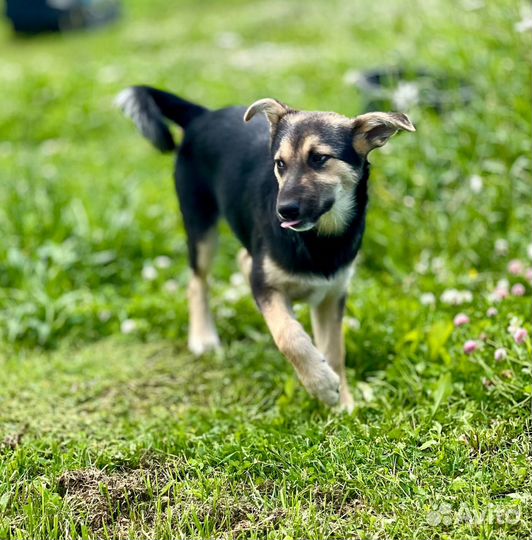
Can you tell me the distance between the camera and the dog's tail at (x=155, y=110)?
486 centimetres

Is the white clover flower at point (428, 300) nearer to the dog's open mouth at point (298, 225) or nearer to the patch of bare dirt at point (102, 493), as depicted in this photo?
the dog's open mouth at point (298, 225)

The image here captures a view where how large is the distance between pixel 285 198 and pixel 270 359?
1.50 m

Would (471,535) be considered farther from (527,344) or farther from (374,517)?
(527,344)

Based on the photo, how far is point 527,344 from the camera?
13.1 ft

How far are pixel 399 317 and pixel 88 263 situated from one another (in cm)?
229

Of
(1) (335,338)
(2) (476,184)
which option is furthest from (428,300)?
(2) (476,184)

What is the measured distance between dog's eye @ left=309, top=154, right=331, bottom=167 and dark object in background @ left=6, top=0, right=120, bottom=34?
15.8m

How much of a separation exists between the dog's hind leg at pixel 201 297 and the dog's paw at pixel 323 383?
4.43 ft

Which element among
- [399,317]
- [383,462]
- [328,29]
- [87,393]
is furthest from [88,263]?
[328,29]

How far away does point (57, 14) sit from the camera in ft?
61.6

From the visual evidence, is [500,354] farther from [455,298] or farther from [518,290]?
[455,298]

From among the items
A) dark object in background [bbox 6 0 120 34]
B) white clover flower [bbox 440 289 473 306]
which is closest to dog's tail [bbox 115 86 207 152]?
white clover flower [bbox 440 289 473 306]

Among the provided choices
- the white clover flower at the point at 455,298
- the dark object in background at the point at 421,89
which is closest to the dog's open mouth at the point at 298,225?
the white clover flower at the point at 455,298

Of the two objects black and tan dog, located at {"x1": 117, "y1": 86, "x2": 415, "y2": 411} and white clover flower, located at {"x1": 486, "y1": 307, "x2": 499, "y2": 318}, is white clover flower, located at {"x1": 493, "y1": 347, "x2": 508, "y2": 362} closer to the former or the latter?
white clover flower, located at {"x1": 486, "y1": 307, "x2": 499, "y2": 318}
